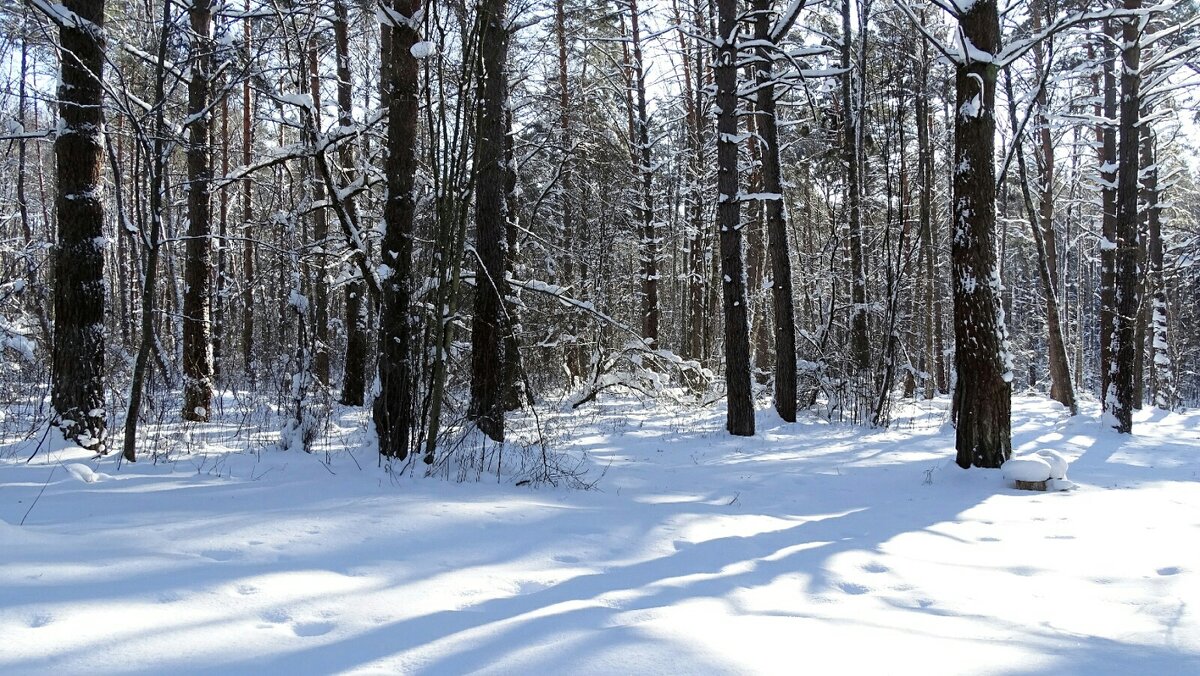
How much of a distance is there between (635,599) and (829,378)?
10.7 m

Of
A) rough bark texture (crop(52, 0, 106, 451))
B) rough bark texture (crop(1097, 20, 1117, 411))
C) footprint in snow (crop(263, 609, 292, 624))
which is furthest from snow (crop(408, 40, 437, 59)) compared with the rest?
rough bark texture (crop(1097, 20, 1117, 411))

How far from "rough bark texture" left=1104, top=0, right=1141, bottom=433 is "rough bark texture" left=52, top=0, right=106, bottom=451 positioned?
13251 mm

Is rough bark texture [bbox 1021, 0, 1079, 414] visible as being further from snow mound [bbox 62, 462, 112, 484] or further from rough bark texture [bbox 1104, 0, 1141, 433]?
snow mound [bbox 62, 462, 112, 484]

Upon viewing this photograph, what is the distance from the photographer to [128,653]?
208cm

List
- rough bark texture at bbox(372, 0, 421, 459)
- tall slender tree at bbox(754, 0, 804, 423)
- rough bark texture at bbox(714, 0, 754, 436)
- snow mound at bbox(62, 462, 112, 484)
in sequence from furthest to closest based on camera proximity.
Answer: tall slender tree at bbox(754, 0, 804, 423) < rough bark texture at bbox(714, 0, 754, 436) < rough bark texture at bbox(372, 0, 421, 459) < snow mound at bbox(62, 462, 112, 484)

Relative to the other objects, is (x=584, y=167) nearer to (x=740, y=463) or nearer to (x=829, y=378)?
(x=829, y=378)

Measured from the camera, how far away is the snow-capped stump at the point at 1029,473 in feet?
19.5

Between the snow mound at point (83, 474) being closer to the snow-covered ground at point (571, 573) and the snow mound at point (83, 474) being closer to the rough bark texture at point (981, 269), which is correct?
the snow-covered ground at point (571, 573)

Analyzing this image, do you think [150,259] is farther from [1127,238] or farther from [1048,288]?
[1048,288]

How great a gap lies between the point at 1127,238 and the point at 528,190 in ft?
46.0

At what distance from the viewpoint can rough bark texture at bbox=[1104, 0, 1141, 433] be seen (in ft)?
33.4

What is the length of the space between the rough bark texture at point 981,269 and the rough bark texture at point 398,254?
17.9 ft

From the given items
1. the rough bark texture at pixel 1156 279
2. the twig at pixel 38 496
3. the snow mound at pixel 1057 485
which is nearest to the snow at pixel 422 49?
the twig at pixel 38 496

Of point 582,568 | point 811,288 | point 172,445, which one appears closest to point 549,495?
point 582,568
